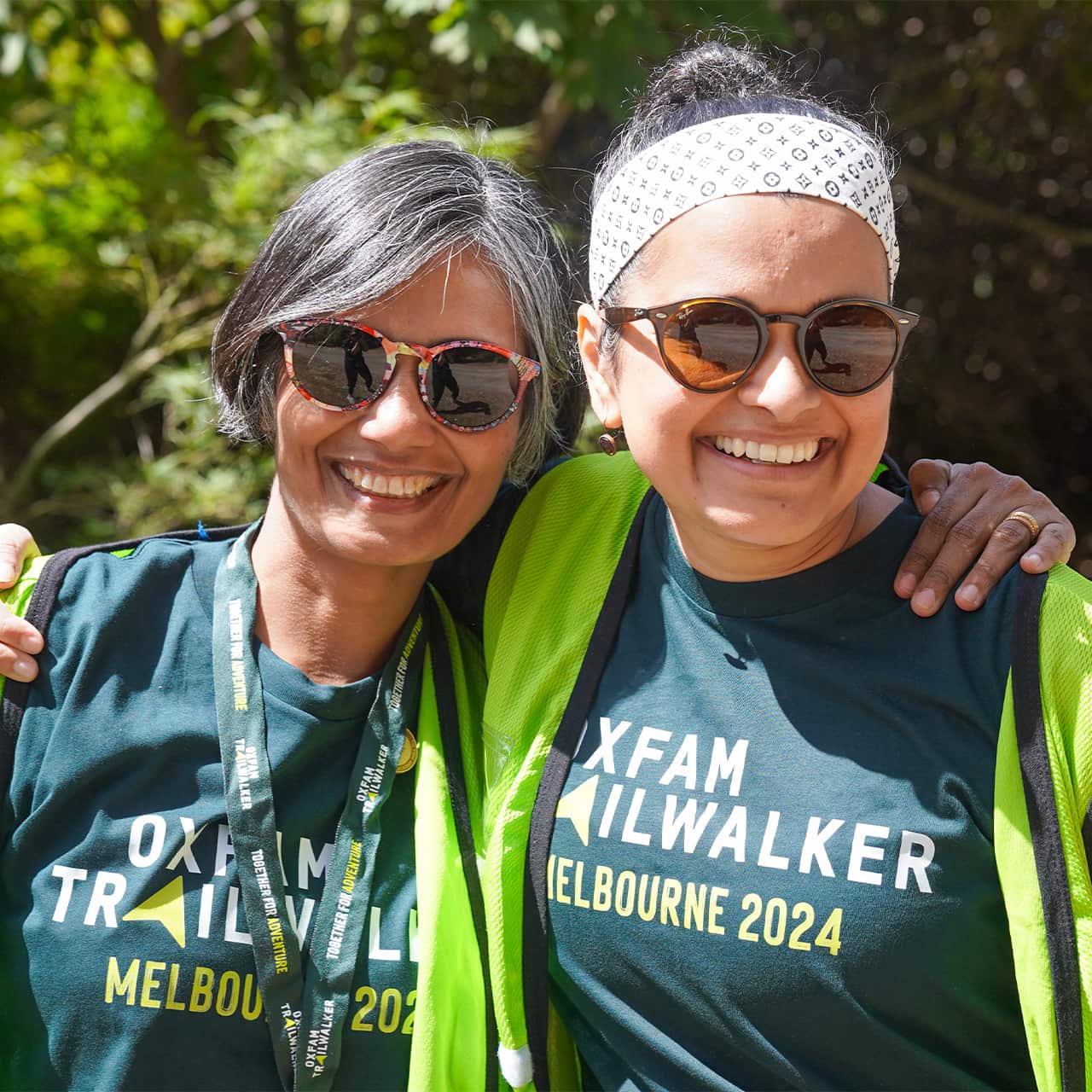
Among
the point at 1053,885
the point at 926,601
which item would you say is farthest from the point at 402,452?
the point at 1053,885

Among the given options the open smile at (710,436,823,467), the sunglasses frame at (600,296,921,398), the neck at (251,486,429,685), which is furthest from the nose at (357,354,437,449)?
the open smile at (710,436,823,467)

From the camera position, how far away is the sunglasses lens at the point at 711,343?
69.6 inches

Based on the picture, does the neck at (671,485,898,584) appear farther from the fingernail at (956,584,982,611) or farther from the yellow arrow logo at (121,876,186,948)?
the yellow arrow logo at (121,876,186,948)

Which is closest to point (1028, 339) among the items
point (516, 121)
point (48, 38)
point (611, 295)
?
point (516, 121)

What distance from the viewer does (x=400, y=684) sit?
7.12 ft

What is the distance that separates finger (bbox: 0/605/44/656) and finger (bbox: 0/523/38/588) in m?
0.10

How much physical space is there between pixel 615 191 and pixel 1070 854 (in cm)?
120

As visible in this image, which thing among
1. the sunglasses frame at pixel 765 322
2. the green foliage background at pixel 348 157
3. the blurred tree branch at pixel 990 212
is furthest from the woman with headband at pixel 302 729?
the blurred tree branch at pixel 990 212

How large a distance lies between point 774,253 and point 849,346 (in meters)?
0.18

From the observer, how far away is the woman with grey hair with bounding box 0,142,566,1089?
195 centimetres

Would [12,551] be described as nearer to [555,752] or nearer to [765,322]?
[555,752]

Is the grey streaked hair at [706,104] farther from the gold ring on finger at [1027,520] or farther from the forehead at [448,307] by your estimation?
the gold ring on finger at [1027,520]

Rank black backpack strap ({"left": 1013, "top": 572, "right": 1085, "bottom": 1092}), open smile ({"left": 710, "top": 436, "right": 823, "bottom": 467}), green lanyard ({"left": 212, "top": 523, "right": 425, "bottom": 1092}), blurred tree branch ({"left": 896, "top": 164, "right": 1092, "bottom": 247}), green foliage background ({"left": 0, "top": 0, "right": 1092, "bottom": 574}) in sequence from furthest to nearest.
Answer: blurred tree branch ({"left": 896, "top": 164, "right": 1092, "bottom": 247}) < green foliage background ({"left": 0, "top": 0, "right": 1092, "bottom": 574}) < green lanyard ({"left": 212, "top": 523, "right": 425, "bottom": 1092}) < open smile ({"left": 710, "top": 436, "right": 823, "bottom": 467}) < black backpack strap ({"left": 1013, "top": 572, "right": 1085, "bottom": 1092})

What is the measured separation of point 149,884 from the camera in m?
1.96
